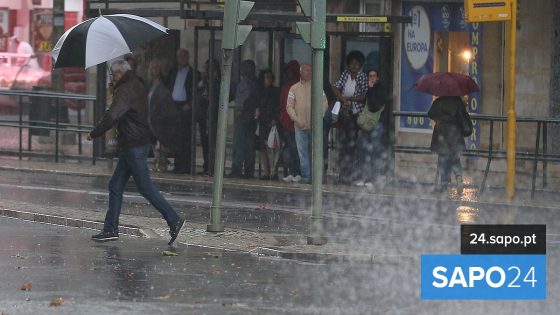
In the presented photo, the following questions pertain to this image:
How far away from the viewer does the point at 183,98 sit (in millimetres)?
23219

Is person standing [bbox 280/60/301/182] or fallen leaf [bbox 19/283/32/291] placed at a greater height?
person standing [bbox 280/60/301/182]

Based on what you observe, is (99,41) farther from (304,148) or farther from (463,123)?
(463,123)

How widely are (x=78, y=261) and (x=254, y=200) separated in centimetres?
656

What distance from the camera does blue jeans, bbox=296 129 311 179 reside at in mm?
21781

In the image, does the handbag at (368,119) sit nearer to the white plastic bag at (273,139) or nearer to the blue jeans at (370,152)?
the blue jeans at (370,152)

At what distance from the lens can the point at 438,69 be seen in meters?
25.7

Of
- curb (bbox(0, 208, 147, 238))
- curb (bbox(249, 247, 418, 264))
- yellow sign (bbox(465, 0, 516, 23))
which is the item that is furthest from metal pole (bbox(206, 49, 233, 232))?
yellow sign (bbox(465, 0, 516, 23))

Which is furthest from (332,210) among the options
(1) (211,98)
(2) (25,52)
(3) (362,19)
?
(2) (25,52)

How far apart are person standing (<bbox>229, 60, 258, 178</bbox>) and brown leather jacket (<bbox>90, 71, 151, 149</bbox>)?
8.00 m

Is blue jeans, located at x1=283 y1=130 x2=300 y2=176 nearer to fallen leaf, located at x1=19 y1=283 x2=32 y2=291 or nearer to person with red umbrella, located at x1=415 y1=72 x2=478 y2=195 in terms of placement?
person with red umbrella, located at x1=415 y1=72 x2=478 y2=195

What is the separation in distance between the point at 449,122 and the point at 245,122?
11.0 ft

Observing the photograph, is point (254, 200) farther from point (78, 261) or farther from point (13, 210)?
point (78, 261)

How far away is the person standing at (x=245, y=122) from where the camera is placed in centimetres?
2266

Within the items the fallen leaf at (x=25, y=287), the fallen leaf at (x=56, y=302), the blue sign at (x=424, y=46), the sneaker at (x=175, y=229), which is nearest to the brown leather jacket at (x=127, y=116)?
the sneaker at (x=175, y=229)
